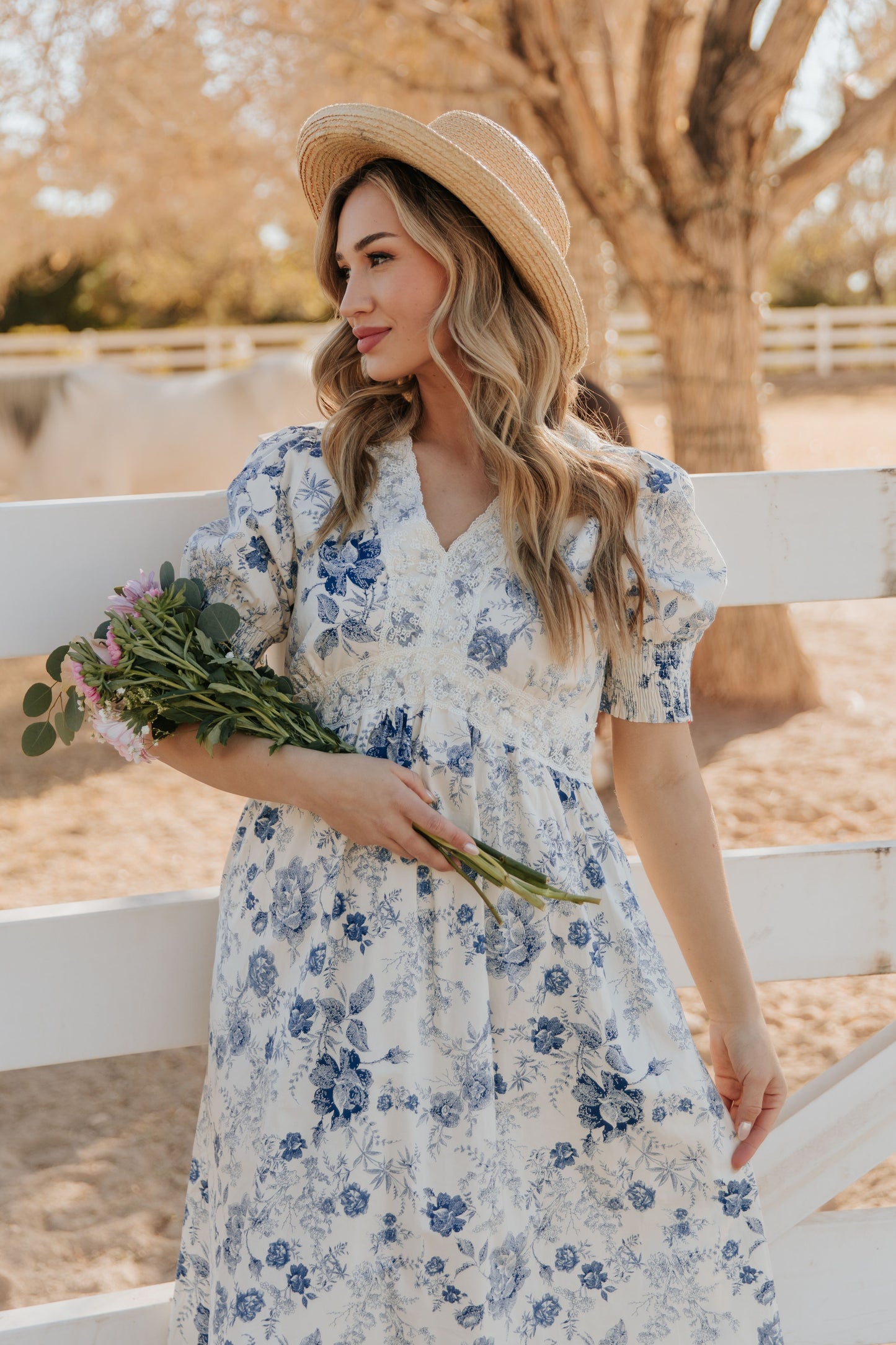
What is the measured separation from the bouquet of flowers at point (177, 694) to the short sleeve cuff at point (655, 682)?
24 centimetres

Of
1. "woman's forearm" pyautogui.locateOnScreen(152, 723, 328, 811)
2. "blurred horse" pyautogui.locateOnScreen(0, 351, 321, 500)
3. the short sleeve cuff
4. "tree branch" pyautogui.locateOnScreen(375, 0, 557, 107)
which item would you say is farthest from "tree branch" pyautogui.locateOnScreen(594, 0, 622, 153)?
"woman's forearm" pyautogui.locateOnScreen(152, 723, 328, 811)

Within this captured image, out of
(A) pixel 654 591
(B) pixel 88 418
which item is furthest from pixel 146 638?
(B) pixel 88 418

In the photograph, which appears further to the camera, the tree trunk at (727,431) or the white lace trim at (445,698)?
the tree trunk at (727,431)

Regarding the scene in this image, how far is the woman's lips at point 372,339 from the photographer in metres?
1.45

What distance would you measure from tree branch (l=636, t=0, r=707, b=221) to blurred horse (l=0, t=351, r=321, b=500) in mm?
2993

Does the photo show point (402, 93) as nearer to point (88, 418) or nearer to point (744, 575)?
point (88, 418)

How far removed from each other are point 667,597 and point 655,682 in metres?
0.10

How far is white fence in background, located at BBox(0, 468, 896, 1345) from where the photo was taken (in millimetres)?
1481

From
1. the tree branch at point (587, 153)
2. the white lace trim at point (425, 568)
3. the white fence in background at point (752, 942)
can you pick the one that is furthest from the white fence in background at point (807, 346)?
the white lace trim at point (425, 568)

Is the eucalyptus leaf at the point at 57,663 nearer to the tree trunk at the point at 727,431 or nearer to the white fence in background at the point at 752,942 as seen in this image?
the white fence in background at the point at 752,942

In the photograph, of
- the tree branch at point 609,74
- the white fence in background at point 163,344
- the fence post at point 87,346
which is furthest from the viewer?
the fence post at point 87,346

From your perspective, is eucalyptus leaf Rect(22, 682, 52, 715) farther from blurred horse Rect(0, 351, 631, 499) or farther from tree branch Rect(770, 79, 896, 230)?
blurred horse Rect(0, 351, 631, 499)

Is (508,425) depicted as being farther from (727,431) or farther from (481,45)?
(727,431)

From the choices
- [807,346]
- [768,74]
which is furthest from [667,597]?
[807,346]
